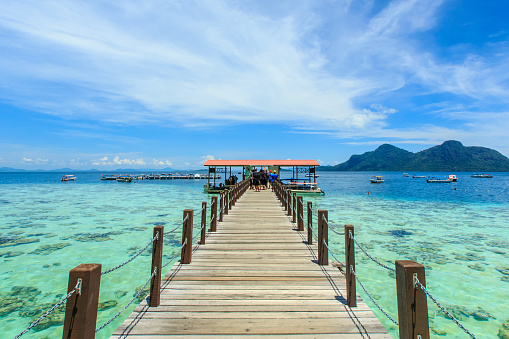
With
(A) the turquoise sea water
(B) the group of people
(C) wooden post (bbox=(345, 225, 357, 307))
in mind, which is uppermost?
(B) the group of people

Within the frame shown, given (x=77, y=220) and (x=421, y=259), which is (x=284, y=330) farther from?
(x=77, y=220)

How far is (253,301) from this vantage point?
4.34 meters

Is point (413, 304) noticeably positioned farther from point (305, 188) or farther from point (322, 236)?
point (305, 188)

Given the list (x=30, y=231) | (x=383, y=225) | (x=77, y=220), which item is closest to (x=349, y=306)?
(x=383, y=225)

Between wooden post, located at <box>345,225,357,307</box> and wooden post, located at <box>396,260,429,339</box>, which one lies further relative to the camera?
wooden post, located at <box>345,225,357,307</box>

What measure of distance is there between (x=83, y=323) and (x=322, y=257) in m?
4.89

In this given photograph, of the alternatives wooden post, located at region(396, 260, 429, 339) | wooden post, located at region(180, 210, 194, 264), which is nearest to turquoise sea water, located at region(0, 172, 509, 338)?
wooden post, located at region(180, 210, 194, 264)

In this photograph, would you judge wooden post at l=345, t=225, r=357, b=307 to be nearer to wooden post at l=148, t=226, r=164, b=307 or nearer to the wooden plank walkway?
the wooden plank walkway

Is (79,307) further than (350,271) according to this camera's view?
No

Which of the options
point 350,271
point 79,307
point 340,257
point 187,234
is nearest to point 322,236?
point 350,271

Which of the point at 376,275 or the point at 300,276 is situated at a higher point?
the point at 300,276

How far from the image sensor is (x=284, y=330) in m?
Answer: 3.54

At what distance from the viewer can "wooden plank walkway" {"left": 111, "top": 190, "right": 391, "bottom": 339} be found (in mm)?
3557

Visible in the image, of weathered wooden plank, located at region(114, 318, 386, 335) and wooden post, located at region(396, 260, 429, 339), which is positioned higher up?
wooden post, located at region(396, 260, 429, 339)
